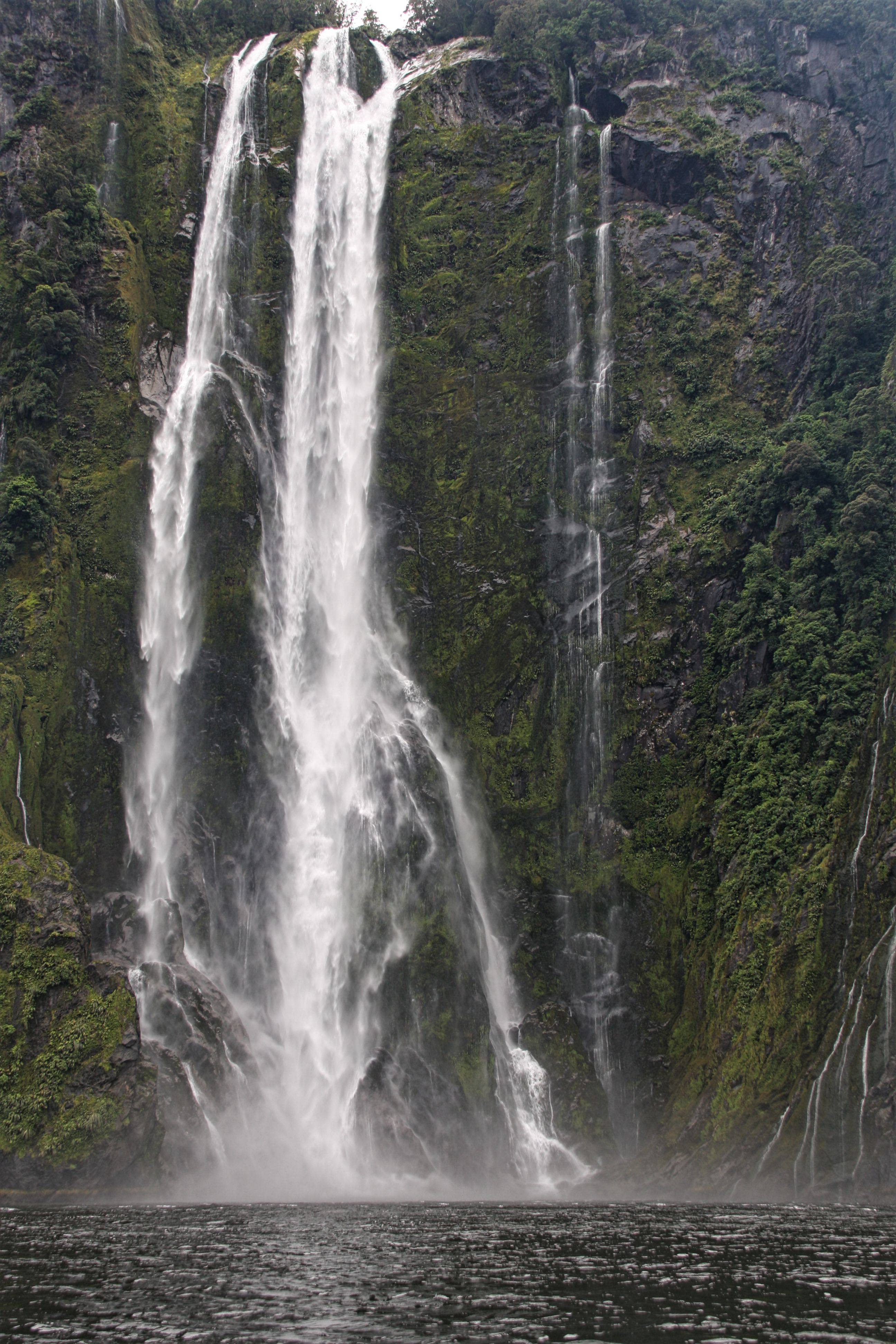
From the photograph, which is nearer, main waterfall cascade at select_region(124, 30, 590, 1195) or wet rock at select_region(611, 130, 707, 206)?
main waterfall cascade at select_region(124, 30, 590, 1195)

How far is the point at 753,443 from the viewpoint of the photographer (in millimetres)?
38500

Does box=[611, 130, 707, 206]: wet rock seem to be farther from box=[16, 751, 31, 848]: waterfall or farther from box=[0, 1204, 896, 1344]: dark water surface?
box=[0, 1204, 896, 1344]: dark water surface

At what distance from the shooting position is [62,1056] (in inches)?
1030

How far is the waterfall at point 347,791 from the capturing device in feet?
101

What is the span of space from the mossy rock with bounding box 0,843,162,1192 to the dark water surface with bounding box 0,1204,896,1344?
401cm

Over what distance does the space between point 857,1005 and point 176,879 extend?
68.4 ft

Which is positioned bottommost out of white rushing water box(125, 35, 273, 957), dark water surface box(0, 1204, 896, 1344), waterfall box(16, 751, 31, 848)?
dark water surface box(0, 1204, 896, 1344)

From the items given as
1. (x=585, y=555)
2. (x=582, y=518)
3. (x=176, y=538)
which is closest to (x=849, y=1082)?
(x=585, y=555)

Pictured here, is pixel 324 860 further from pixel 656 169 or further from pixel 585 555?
pixel 656 169

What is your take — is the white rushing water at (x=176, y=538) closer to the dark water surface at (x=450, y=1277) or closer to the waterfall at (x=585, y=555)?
the waterfall at (x=585, y=555)

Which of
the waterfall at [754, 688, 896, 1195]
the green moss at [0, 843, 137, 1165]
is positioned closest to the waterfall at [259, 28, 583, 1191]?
the green moss at [0, 843, 137, 1165]

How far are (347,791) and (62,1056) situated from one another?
12537 mm

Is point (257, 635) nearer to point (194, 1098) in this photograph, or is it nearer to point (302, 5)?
point (194, 1098)

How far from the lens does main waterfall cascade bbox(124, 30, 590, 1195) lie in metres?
30.1
